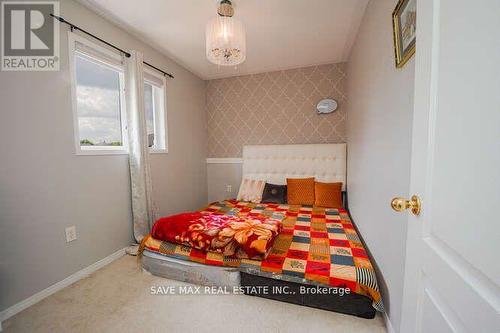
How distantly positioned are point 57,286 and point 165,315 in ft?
3.27

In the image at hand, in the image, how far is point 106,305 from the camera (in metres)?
1.52

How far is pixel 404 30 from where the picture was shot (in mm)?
1082

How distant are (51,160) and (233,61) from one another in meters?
1.71

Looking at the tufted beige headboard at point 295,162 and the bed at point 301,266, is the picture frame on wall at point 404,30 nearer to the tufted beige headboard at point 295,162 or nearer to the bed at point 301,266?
the bed at point 301,266

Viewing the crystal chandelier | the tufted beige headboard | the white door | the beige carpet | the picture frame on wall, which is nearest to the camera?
the white door

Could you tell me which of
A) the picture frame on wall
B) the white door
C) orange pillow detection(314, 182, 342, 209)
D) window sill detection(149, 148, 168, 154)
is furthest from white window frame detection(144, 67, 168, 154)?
the white door

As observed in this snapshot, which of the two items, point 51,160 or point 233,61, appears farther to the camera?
point 233,61

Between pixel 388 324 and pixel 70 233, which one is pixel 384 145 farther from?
pixel 70 233

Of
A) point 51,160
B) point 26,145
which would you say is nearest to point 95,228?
point 51,160

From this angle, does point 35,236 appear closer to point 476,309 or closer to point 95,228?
point 95,228

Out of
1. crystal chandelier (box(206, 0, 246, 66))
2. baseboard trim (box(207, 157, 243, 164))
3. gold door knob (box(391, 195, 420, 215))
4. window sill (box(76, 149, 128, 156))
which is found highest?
crystal chandelier (box(206, 0, 246, 66))

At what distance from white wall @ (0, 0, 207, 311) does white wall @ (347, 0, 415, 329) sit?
244 centimetres

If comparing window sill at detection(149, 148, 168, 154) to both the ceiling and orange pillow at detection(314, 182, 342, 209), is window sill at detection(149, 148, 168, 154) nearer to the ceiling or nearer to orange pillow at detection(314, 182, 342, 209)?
the ceiling
